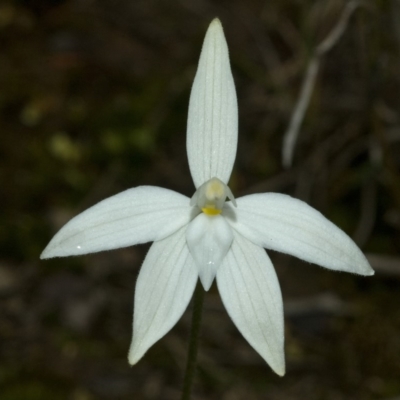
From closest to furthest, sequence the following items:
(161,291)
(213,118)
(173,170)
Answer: (161,291) < (213,118) < (173,170)

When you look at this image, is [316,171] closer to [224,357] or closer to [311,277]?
[311,277]

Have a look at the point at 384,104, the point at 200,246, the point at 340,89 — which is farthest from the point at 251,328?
the point at 340,89

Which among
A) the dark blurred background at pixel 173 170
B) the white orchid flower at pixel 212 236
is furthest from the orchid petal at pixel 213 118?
the dark blurred background at pixel 173 170

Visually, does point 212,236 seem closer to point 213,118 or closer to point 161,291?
point 161,291

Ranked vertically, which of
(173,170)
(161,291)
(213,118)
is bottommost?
(173,170)

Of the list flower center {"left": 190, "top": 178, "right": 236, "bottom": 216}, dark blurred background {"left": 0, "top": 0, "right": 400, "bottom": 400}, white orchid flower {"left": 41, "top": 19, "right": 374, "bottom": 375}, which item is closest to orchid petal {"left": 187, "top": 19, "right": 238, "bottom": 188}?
white orchid flower {"left": 41, "top": 19, "right": 374, "bottom": 375}

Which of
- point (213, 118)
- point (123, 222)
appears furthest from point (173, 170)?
point (123, 222)
